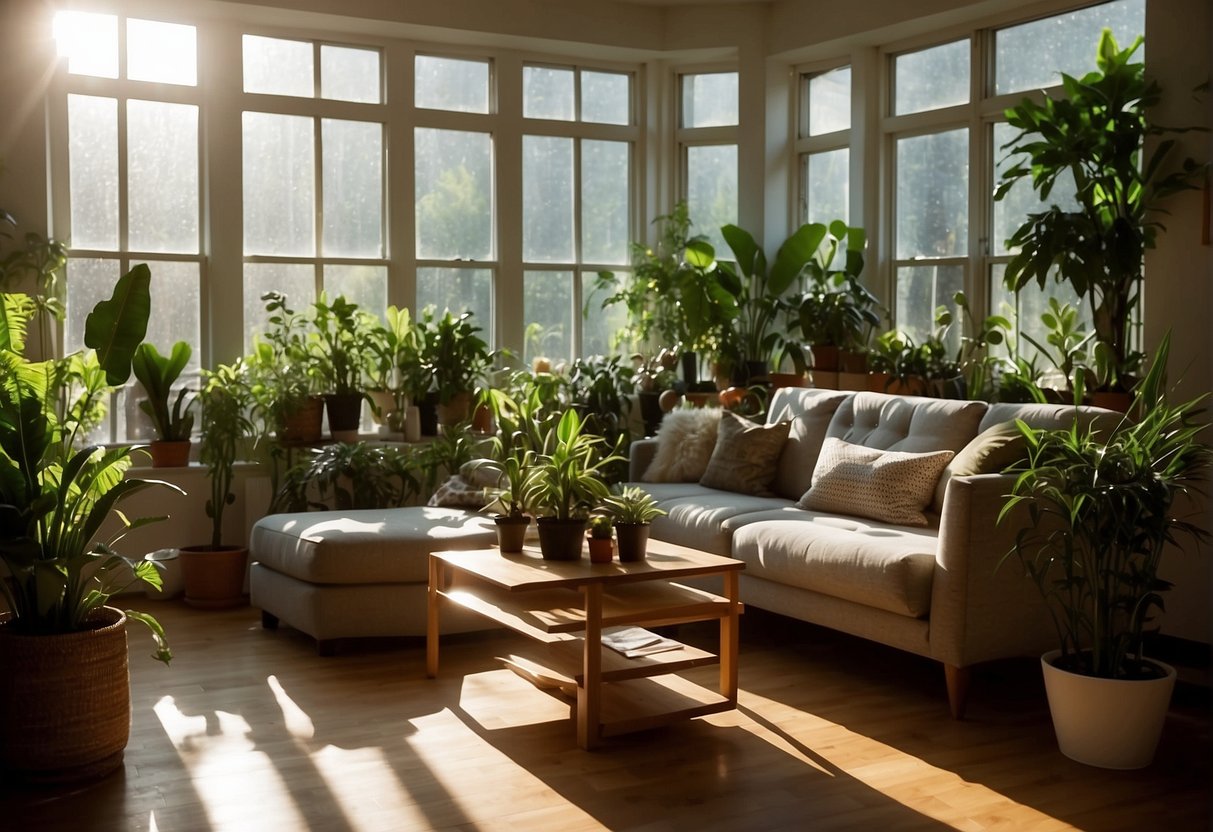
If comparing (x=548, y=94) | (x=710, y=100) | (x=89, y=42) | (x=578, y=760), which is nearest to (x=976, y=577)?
(x=578, y=760)

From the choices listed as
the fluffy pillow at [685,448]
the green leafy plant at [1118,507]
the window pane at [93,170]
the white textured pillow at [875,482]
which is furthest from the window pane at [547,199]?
the green leafy plant at [1118,507]

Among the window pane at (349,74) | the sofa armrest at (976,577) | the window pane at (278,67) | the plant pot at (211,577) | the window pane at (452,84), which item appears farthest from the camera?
the window pane at (452,84)

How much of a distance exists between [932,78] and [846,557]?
338 centimetres

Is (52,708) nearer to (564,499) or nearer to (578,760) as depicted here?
(578,760)

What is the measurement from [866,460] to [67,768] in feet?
10.2

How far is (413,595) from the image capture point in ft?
15.6

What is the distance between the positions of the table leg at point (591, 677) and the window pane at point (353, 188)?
376cm

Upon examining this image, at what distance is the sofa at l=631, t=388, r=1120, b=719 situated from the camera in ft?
13.0

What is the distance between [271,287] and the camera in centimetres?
663

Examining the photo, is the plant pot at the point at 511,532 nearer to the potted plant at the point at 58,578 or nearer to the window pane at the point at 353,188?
the potted plant at the point at 58,578

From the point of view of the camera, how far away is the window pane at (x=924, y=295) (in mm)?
6418

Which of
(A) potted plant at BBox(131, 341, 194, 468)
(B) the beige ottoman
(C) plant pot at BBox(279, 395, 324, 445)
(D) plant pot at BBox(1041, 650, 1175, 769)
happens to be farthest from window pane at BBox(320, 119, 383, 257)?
(D) plant pot at BBox(1041, 650, 1175, 769)

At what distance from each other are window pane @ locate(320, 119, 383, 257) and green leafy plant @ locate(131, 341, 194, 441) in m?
1.15

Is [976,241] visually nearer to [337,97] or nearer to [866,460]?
[866,460]
